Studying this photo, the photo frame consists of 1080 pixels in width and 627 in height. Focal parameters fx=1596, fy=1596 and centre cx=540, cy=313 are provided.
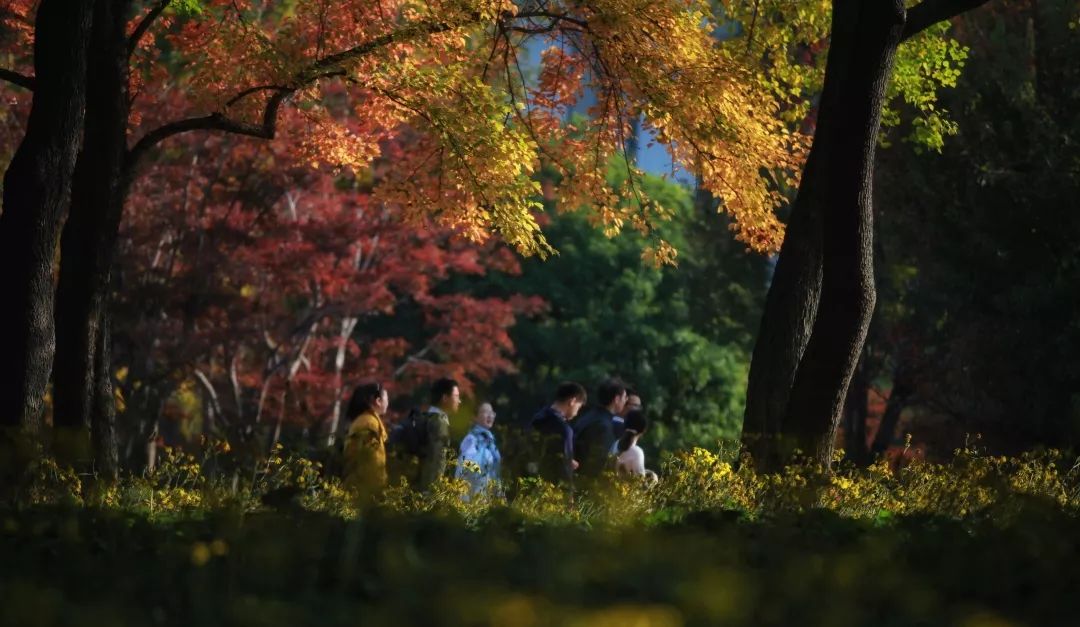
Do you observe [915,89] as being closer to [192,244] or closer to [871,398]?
[192,244]

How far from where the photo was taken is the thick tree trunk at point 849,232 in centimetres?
1134

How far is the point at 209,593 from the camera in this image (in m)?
4.51

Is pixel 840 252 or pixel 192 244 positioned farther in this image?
pixel 192 244

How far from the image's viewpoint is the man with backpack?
442 inches

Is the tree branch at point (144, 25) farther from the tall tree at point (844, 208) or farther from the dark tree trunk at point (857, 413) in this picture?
the dark tree trunk at point (857, 413)

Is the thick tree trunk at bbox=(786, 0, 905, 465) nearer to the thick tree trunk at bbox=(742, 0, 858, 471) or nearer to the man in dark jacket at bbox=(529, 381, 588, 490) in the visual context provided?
the thick tree trunk at bbox=(742, 0, 858, 471)

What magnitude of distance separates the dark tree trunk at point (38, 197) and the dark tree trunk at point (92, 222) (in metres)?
1.82

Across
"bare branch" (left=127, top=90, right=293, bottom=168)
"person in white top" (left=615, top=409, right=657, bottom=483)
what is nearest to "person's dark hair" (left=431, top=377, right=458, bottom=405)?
"person in white top" (left=615, top=409, right=657, bottom=483)

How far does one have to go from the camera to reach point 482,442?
41.4 ft

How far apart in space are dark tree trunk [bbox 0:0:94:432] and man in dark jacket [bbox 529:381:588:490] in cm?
359

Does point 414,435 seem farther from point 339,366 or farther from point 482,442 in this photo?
point 339,366

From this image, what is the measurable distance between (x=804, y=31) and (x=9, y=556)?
1258cm

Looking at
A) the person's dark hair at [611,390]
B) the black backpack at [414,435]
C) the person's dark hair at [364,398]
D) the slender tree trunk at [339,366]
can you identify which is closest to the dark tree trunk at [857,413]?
the slender tree trunk at [339,366]

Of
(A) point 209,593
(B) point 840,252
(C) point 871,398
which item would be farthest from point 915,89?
(C) point 871,398
